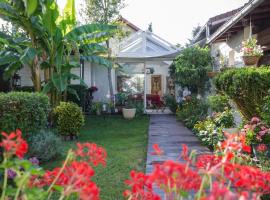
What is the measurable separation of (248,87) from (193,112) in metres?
7.14

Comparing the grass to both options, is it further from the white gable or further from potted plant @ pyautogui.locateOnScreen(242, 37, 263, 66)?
the white gable

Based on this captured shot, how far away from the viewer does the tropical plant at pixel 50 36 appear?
386 inches

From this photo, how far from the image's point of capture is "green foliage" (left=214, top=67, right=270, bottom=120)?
618cm

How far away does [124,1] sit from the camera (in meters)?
18.3

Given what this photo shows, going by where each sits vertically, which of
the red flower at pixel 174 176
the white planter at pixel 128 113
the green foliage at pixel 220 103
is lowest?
the white planter at pixel 128 113

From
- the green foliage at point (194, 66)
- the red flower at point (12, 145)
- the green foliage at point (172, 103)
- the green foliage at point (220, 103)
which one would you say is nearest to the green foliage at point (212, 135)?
the green foliage at point (220, 103)

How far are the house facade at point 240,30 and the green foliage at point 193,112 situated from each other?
5.52 ft

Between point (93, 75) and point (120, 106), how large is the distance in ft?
8.09

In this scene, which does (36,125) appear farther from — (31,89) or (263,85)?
(31,89)

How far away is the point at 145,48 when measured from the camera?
56.7ft

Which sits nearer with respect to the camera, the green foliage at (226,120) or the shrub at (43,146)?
the shrub at (43,146)

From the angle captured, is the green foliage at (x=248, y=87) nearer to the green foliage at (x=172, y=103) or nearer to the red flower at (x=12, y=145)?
the red flower at (x=12, y=145)

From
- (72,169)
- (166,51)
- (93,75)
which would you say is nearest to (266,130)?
(72,169)

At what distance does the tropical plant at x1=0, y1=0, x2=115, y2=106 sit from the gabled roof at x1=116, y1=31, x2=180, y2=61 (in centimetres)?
520
